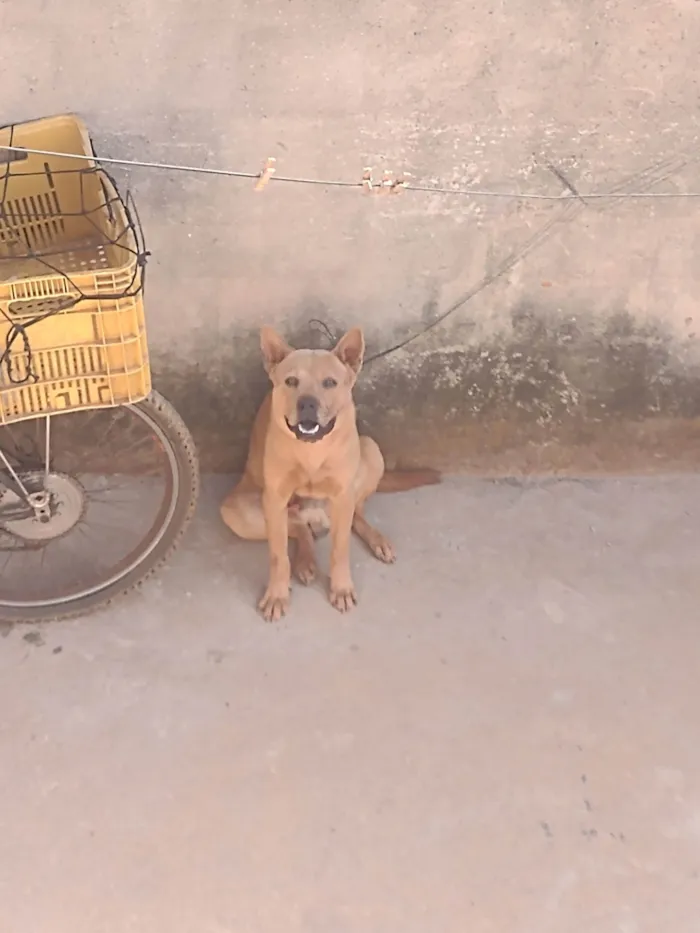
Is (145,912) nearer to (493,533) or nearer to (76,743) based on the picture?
(76,743)

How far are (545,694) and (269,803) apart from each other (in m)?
0.85

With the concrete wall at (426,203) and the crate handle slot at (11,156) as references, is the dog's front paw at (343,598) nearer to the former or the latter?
the concrete wall at (426,203)

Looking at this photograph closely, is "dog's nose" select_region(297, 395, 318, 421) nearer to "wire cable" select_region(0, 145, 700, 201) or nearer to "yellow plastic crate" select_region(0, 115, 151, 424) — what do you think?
"yellow plastic crate" select_region(0, 115, 151, 424)

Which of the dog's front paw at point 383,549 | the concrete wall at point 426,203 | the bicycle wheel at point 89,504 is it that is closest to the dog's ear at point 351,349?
the concrete wall at point 426,203

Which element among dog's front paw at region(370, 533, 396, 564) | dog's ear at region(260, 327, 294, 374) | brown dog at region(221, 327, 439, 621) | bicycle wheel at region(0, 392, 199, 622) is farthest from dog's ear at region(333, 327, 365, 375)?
dog's front paw at region(370, 533, 396, 564)

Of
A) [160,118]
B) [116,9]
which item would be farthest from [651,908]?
[116,9]

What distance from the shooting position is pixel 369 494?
119 inches

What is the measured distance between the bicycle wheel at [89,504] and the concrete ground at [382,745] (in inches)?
4.9

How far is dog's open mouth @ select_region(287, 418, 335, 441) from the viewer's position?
2.34m

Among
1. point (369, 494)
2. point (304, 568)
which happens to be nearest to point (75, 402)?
point (304, 568)

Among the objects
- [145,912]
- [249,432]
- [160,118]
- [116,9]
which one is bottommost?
[145,912]

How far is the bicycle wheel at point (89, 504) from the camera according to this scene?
261 cm

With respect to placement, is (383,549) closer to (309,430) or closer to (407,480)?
→ (407,480)

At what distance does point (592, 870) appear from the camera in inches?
84.7
